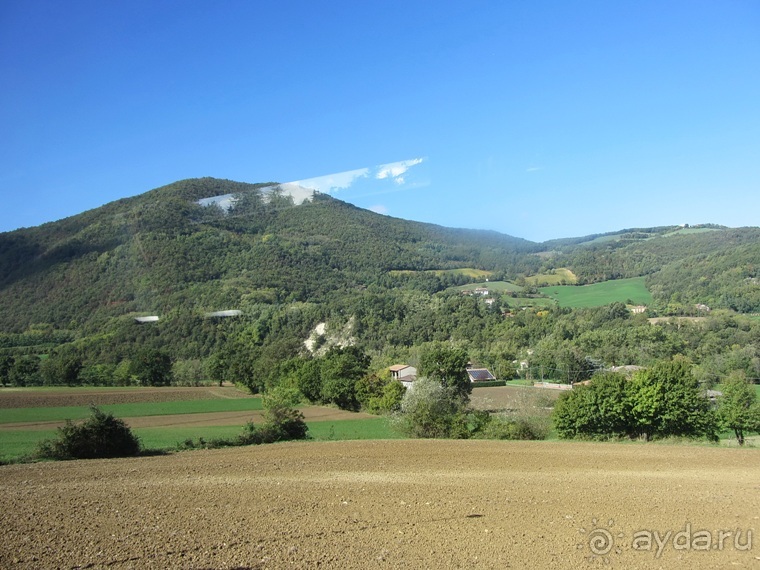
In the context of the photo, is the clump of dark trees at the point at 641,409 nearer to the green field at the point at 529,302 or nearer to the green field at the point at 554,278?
the green field at the point at 529,302

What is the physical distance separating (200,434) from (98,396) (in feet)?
106

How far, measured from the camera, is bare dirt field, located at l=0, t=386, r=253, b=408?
55.7 meters

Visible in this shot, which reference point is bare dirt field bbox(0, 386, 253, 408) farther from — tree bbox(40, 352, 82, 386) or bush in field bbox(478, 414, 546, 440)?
bush in field bbox(478, 414, 546, 440)

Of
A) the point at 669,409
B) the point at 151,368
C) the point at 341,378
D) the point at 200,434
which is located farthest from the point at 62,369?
the point at 669,409

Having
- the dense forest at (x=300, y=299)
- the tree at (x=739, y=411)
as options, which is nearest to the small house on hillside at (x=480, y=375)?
the dense forest at (x=300, y=299)

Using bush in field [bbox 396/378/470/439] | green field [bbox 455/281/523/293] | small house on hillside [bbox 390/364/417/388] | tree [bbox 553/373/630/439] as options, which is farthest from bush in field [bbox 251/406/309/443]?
green field [bbox 455/281/523/293]

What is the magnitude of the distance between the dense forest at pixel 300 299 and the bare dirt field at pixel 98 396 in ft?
18.8

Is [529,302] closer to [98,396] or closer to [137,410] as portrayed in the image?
[98,396]

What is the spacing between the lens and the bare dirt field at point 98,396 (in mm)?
55684

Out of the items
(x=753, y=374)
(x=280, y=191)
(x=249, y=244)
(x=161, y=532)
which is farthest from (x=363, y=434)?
(x=280, y=191)

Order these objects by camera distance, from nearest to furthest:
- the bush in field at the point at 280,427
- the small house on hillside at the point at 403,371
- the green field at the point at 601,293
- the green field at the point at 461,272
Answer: the bush in field at the point at 280,427
the small house on hillside at the point at 403,371
the green field at the point at 601,293
the green field at the point at 461,272

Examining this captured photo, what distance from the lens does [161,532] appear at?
998cm

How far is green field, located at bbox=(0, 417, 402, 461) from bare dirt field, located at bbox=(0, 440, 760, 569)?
462 inches

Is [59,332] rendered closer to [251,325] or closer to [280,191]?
[251,325]
